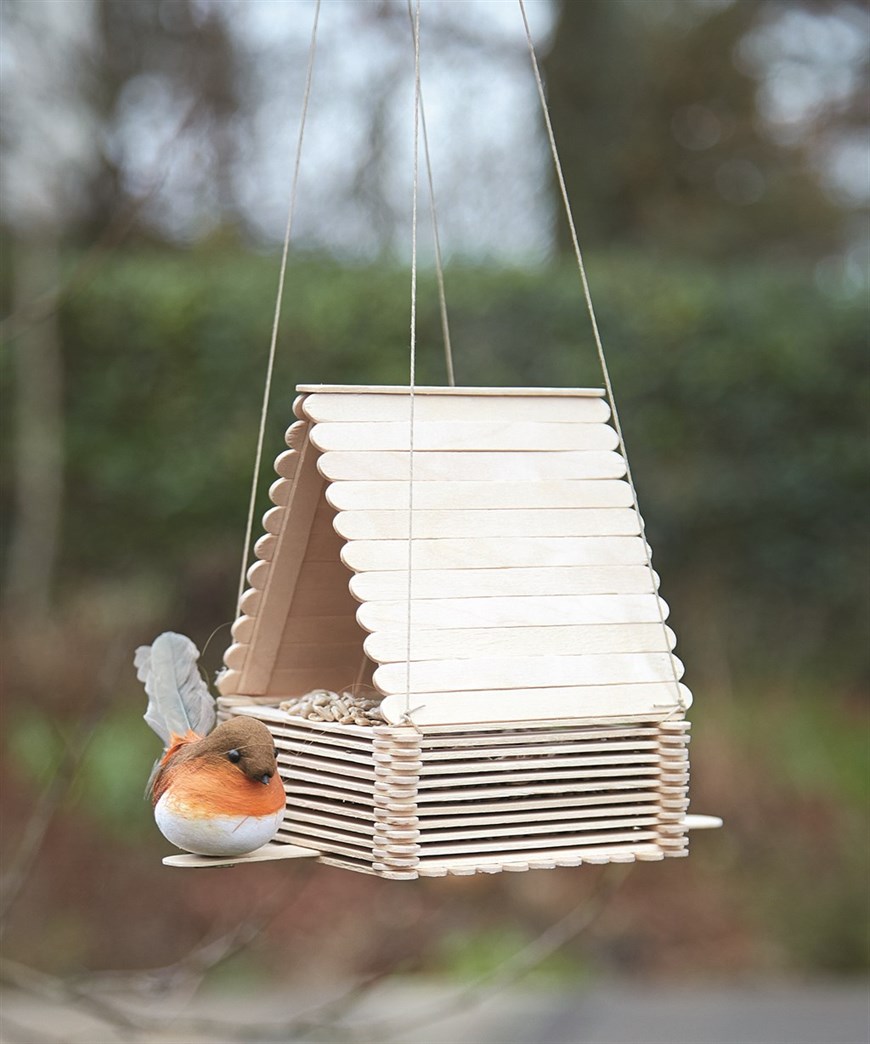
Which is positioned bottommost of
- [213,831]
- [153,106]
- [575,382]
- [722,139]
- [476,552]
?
[213,831]

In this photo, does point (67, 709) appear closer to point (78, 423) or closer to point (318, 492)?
point (78, 423)

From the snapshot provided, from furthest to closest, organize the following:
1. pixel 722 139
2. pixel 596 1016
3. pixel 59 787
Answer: pixel 722 139 → pixel 596 1016 → pixel 59 787

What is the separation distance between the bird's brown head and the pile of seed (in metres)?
0.16

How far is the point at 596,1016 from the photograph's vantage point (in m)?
4.56

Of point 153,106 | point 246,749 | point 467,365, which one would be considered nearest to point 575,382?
point 467,365

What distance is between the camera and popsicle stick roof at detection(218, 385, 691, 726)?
1.70 m

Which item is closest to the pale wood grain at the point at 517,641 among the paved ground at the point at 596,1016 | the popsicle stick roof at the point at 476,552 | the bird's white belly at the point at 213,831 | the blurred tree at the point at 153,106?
the popsicle stick roof at the point at 476,552

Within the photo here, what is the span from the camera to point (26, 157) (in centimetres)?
658

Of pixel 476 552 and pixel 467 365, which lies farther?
pixel 467 365

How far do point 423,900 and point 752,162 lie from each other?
17.4 ft

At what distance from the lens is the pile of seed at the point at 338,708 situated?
1761mm

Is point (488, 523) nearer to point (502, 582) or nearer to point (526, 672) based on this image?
point (502, 582)

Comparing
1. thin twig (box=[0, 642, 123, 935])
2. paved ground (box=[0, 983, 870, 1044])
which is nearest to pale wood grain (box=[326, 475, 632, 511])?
thin twig (box=[0, 642, 123, 935])

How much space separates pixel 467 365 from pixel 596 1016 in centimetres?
286
